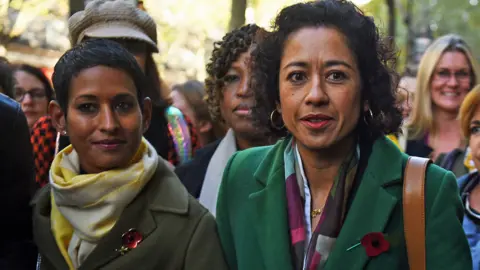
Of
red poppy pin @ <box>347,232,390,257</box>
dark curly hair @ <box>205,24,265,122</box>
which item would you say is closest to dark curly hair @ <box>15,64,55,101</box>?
dark curly hair @ <box>205,24,265,122</box>

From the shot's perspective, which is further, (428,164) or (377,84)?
(377,84)

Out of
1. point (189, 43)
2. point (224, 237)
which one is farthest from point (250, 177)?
point (189, 43)

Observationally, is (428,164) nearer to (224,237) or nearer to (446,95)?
(224,237)

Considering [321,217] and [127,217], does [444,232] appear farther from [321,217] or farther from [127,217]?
[127,217]

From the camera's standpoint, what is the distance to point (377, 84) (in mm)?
3135

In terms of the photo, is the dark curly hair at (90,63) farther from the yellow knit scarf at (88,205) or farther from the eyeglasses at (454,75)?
the eyeglasses at (454,75)

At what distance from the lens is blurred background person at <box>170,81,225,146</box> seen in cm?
705

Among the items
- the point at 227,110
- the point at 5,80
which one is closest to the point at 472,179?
the point at 227,110

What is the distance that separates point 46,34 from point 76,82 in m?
26.1

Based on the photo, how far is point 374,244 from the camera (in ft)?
9.34

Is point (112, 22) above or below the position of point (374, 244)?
above

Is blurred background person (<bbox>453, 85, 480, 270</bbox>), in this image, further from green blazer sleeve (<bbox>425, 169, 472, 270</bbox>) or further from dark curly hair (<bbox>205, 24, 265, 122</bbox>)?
dark curly hair (<bbox>205, 24, 265, 122</bbox>)

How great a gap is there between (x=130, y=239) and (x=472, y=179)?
2356 mm

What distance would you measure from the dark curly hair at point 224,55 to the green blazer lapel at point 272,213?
120cm
